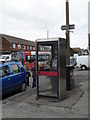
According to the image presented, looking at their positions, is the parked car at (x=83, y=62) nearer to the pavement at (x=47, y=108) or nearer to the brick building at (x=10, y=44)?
the pavement at (x=47, y=108)

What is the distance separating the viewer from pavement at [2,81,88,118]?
5262mm

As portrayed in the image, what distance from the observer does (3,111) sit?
18.8 ft

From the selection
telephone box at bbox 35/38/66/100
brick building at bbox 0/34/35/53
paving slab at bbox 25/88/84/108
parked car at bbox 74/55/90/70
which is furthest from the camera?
brick building at bbox 0/34/35/53

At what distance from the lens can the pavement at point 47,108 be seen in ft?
17.3

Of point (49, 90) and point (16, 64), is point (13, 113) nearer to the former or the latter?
point (49, 90)

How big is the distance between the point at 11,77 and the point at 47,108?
2719 millimetres

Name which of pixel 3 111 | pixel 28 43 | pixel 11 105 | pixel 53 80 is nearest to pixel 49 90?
pixel 53 80

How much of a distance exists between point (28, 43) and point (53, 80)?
53124 millimetres

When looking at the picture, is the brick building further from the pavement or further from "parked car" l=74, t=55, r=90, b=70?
the pavement

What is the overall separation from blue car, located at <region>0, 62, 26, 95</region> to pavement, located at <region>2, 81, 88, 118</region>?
3.29 feet

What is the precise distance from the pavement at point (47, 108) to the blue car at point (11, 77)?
100 centimetres

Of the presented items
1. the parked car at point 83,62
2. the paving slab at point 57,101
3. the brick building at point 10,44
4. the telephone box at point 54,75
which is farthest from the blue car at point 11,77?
the brick building at point 10,44

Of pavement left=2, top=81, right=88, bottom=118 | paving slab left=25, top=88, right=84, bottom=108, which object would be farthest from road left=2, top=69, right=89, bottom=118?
paving slab left=25, top=88, right=84, bottom=108

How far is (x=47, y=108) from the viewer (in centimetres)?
588
